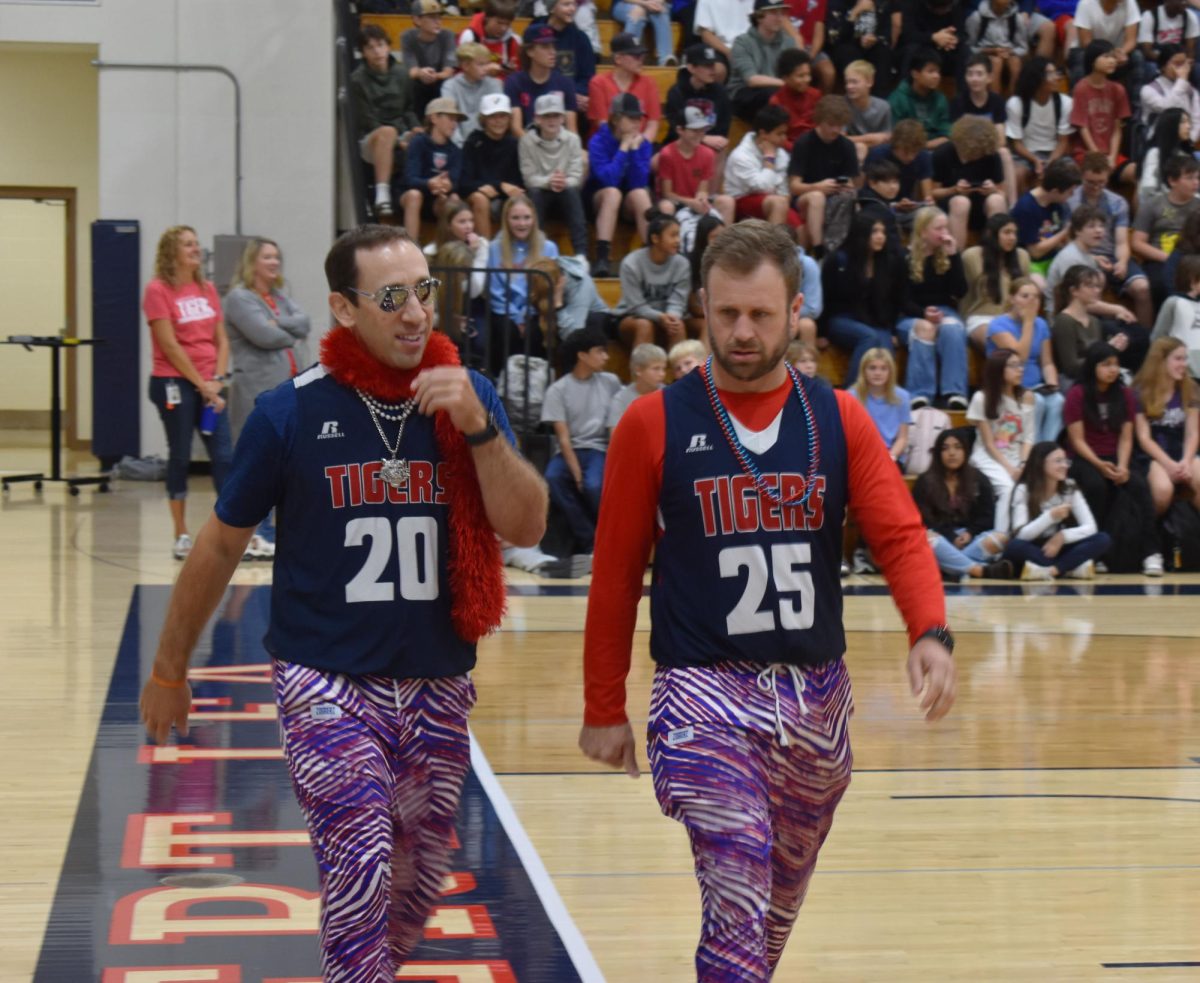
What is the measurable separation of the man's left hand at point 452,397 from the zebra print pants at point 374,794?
523 millimetres

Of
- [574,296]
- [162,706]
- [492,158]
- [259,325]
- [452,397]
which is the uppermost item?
[492,158]

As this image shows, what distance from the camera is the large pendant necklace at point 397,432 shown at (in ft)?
10.9

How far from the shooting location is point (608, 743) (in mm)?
3289

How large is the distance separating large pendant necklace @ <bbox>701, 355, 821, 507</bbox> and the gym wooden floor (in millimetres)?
1481

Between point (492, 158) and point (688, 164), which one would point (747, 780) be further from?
point (688, 164)

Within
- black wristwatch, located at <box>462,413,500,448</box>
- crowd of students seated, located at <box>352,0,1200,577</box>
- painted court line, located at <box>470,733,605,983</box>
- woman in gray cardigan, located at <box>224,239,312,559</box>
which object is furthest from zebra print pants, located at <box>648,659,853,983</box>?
crowd of students seated, located at <box>352,0,1200,577</box>

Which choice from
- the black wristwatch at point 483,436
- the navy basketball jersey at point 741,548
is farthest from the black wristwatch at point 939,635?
the black wristwatch at point 483,436

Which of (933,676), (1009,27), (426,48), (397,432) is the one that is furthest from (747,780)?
(1009,27)

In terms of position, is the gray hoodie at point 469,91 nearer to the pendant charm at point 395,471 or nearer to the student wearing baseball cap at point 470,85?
the student wearing baseball cap at point 470,85

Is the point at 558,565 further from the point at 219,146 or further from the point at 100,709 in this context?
the point at 219,146

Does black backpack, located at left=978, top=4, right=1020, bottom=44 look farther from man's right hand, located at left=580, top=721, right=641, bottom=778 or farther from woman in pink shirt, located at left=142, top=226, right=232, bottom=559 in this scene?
man's right hand, located at left=580, top=721, right=641, bottom=778

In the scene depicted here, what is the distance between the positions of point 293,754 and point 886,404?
8.10 metres

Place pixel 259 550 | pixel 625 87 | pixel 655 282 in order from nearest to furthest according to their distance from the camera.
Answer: pixel 259 550 < pixel 655 282 < pixel 625 87

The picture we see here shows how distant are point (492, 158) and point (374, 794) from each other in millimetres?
9949
